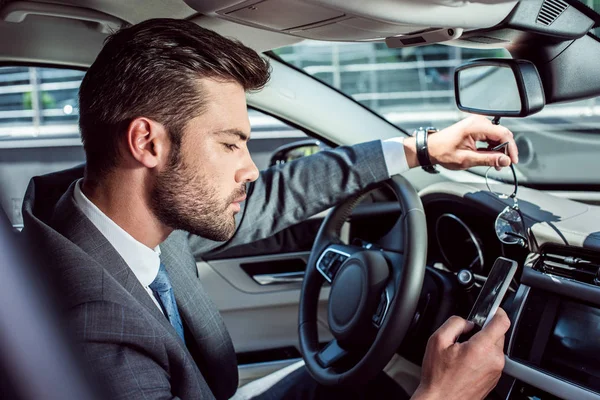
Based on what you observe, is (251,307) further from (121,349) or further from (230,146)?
(121,349)

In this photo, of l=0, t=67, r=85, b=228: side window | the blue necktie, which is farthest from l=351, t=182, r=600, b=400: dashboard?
l=0, t=67, r=85, b=228: side window

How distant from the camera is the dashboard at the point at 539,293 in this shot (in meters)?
1.44

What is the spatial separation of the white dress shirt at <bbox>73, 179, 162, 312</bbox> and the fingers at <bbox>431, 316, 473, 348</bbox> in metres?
0.57

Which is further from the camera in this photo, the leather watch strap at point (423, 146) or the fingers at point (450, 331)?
the leather watch strap at point (423, 146)

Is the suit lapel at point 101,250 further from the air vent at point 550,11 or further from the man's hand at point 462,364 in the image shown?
the air vent at point 550,11

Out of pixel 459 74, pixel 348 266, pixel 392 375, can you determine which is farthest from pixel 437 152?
pixel 392 375

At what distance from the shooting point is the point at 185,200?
1.42m

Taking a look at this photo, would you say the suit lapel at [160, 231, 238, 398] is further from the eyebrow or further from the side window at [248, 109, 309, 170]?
the side window at [248, 109, 309, 170]

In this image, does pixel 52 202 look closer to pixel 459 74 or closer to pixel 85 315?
pixel 85 315

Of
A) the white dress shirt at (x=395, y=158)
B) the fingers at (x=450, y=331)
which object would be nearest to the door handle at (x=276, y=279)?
Result: the white dress shirt at (x=395, y=158)

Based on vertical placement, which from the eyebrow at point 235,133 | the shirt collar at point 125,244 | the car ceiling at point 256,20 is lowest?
the shirt collar at point 125,244

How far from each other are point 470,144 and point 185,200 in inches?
30.9

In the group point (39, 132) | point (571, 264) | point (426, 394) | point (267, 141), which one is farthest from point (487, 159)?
point (39, 132)

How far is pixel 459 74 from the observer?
195cm
